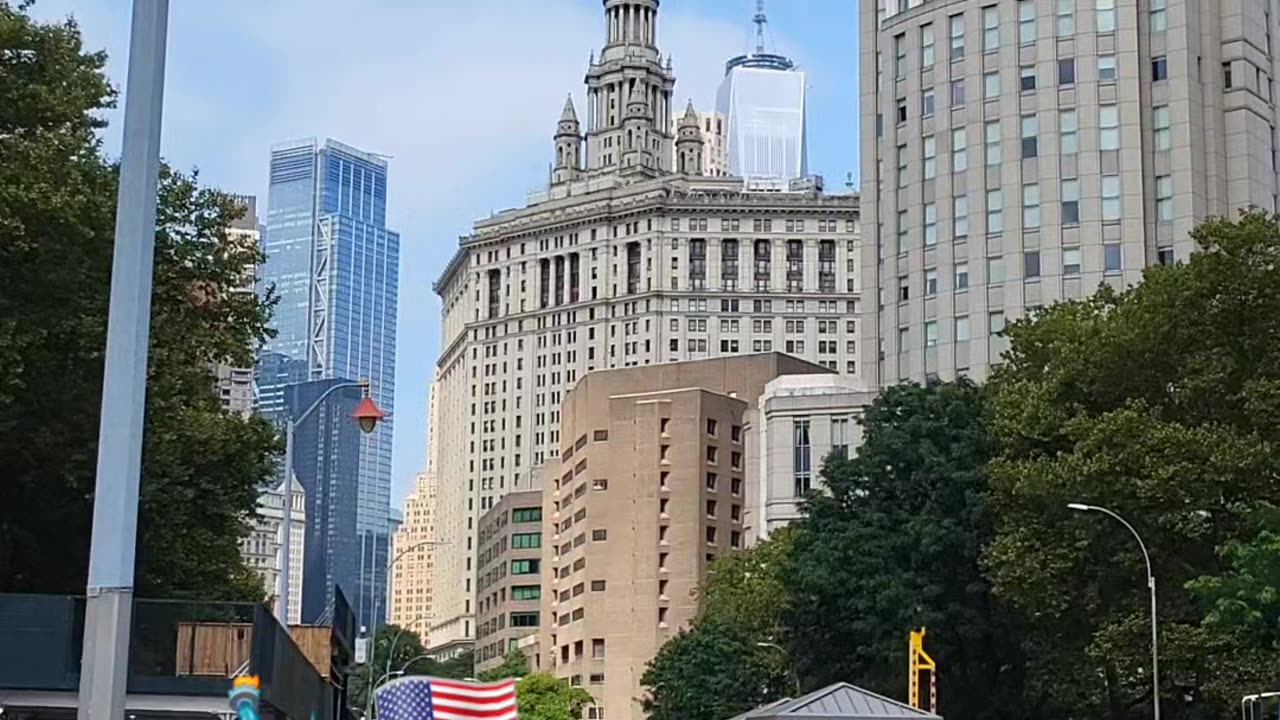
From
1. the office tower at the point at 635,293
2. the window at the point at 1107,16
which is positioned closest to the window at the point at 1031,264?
the window at the point at 1107,16

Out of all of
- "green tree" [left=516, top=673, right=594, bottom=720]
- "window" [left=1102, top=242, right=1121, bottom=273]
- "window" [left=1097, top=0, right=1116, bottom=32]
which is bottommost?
"green tree" [left=516, top=673, right=594, bottom=720]

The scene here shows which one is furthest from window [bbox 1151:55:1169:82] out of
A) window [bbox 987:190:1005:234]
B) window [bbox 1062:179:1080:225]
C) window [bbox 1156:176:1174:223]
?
window [bbox 987:190:1005:234]

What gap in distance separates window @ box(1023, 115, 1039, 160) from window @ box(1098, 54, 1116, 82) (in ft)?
12.2

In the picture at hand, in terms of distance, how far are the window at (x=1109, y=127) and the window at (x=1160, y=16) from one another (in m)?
4.62

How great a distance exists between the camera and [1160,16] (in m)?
91.8

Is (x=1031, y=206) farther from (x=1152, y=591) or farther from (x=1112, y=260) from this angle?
(x=1152, y=591)

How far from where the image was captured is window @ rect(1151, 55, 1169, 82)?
91250mm

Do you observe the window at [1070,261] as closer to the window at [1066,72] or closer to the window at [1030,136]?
the window at [1030,136]

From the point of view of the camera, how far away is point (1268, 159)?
303ft

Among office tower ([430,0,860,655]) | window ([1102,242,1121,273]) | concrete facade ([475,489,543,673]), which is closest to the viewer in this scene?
window ([1102,242,1121,273])

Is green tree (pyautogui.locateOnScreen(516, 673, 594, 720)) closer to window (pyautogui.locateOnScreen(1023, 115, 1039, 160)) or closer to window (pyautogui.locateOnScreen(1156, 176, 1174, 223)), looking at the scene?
window (pyautogui.locateOnScreen(1023, 115, 1039, 160))

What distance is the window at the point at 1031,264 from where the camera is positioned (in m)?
91.3

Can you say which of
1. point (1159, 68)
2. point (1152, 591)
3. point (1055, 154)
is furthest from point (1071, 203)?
point (1152, 591)

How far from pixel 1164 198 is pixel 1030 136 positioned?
23.9 feet
